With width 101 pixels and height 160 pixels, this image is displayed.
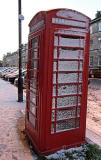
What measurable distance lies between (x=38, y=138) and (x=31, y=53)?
1.91 meters

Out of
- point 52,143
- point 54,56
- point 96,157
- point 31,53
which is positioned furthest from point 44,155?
point 31,53

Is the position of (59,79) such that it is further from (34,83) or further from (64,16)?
(64,16)

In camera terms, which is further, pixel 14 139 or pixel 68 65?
pixel 14 139

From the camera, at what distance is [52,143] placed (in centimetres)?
315

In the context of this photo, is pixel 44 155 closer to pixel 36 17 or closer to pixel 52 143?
pixel 52 143

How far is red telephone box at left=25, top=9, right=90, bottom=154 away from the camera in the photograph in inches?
114

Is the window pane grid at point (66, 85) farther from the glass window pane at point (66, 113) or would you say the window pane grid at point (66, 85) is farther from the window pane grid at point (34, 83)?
the window pane grid at point (34, 83)

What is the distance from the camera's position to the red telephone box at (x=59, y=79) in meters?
2.91

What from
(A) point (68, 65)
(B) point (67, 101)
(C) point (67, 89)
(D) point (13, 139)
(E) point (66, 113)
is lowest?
(D) point (13, 139)

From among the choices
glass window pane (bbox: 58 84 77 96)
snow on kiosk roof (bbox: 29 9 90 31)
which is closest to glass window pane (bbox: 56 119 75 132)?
glass window pane (bbox: 58 84 77 96)

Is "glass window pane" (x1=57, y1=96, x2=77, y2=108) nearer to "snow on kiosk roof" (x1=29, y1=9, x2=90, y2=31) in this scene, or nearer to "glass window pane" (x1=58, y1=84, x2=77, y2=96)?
"glass window pane" (x1=58, y1=84, x2=77, y2=96)

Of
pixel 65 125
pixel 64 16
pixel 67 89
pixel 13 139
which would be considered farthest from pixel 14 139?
pixel 64 16

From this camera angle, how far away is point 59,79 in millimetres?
3107

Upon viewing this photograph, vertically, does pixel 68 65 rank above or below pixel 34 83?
above
